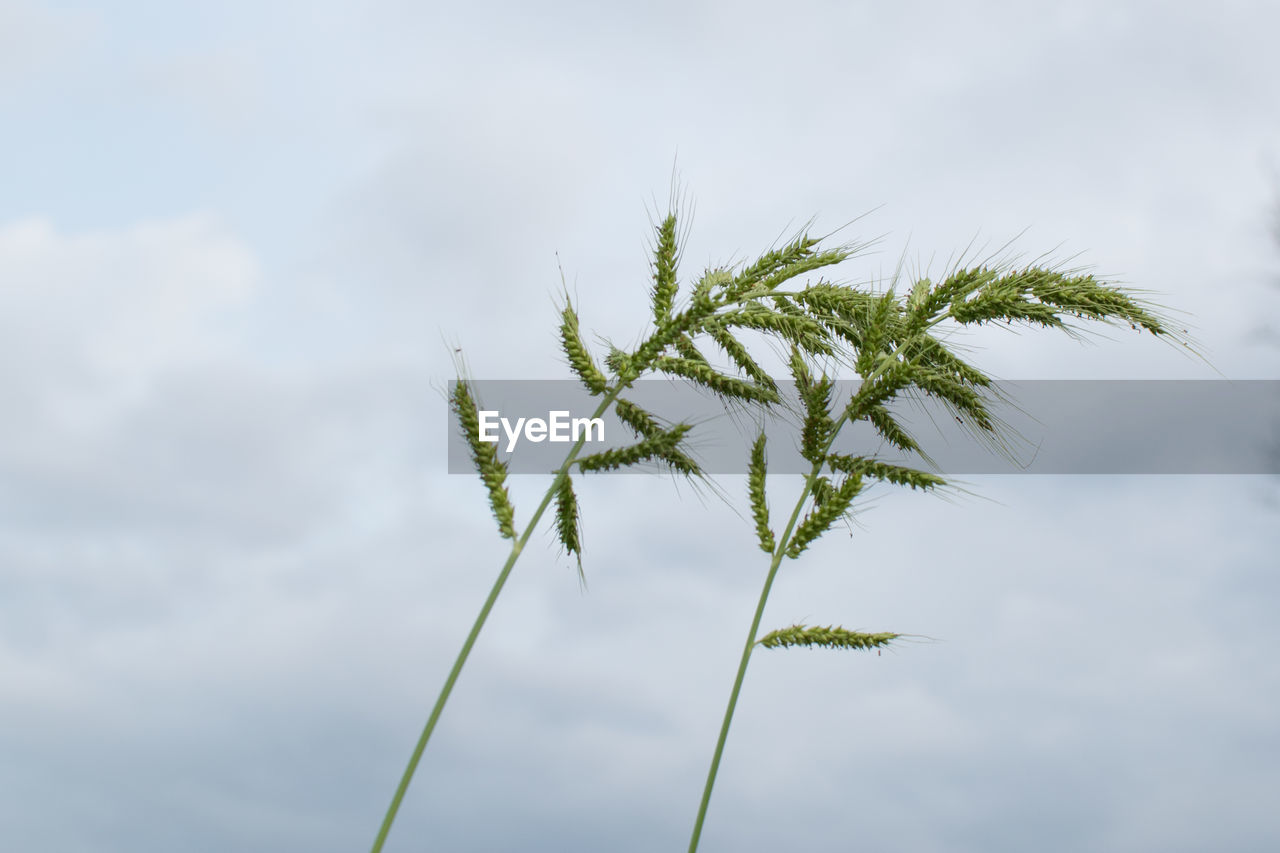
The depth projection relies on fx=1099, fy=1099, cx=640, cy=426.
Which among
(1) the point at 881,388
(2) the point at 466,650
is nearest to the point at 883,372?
(1) the point at 881,388

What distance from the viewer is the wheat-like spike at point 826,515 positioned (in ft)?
13.7

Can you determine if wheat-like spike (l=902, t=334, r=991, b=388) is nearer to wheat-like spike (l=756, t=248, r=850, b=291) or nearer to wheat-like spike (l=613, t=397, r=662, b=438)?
wheat-like spike (l=756, t=248, r=850, b=291)

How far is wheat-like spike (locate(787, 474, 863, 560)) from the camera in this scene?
4.18m

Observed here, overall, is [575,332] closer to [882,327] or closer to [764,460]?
[764,460]

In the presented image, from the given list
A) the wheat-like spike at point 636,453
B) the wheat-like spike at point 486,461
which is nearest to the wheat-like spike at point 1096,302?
the wheat-like spike at point 636,453

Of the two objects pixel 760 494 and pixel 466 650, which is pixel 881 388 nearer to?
pixel 760 494

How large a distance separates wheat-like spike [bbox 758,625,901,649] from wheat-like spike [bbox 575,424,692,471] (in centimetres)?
83

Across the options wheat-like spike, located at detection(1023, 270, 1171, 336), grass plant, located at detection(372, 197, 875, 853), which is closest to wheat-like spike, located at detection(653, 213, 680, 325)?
grass plant, located at detection(372, 197, 875, 853)

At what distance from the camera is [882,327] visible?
4.55 meters

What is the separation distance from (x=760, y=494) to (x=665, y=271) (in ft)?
3.21

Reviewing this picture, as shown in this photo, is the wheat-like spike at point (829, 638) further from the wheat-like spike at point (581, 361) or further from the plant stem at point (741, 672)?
the wheat-like spike at point (581, 361)

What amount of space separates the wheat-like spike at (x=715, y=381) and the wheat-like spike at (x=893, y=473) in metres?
0.48

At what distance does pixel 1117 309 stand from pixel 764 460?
1661 mm

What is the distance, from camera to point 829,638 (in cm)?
414
